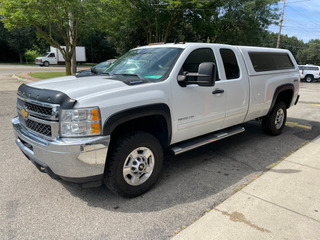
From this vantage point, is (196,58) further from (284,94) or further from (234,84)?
(284,94)

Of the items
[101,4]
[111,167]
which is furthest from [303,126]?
[101,4]

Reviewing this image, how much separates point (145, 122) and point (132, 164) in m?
0.60

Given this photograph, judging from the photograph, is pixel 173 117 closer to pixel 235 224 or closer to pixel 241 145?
pixel 235 224

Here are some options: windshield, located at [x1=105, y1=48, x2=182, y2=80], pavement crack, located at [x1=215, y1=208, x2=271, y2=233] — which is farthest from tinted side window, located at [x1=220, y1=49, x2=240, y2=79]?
pavement crack, located at [x1=215, y1=208, x2=271, y2=233]

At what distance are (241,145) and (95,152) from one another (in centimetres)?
353

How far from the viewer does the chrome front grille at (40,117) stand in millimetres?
2732

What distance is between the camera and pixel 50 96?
2.80 m

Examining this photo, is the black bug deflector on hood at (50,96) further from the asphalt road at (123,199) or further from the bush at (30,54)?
the bush at (30,54)

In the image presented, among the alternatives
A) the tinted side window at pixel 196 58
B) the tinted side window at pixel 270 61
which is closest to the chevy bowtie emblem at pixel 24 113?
the tinted side window at pixel 196 58

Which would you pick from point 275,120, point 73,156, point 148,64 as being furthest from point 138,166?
point 275,120

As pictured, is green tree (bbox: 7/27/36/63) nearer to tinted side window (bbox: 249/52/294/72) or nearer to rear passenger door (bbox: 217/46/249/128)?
tinted side window (bbox: 249/52/294/72)

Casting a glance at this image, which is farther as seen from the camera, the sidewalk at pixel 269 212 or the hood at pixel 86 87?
the hood at pixel 86 87

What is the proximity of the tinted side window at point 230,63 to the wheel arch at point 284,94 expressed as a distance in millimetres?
1423

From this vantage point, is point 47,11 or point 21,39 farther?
point 21,39
